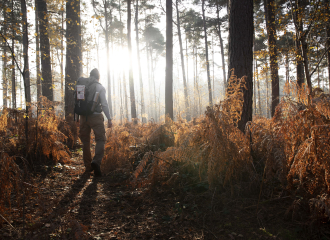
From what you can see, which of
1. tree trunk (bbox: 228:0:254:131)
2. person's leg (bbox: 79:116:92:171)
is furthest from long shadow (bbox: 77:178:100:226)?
tree trunk (bbox: 228:0:254:131)

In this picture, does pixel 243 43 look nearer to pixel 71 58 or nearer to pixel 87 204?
pixel 87 204

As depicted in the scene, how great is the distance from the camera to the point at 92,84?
413cm

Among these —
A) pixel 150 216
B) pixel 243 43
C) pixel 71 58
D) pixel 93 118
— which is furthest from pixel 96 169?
pixel 71 58

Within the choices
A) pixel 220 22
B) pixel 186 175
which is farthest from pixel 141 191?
pixel 220 22

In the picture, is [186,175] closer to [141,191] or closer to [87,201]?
[141,191]

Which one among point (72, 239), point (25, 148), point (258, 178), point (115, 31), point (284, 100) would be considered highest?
point (115, 31)

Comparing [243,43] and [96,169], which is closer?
[243,43]

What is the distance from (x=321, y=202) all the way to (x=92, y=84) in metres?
4.20

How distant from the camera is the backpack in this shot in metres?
3.95

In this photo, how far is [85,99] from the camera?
4020 mm

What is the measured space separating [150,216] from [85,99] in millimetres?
2851

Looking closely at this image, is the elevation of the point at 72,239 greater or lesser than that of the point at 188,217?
greater

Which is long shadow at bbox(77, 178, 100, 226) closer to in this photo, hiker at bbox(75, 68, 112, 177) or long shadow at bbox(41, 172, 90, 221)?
long shadow at bbox(41, 172, 90, 221)

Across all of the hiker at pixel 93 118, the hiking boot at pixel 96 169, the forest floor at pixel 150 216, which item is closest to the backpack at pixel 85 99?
the hiker at pixel 93 118
